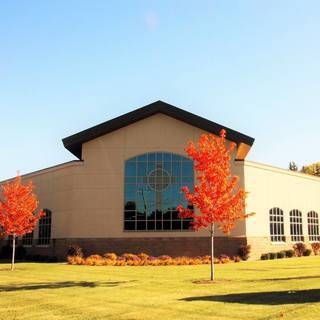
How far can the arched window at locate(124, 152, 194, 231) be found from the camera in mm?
37188

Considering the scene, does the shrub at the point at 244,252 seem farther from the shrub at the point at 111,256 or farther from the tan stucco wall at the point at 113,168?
the shrub at the point at 111,256

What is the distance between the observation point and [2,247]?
45219 millimetres

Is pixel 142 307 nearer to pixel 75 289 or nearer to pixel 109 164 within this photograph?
pixel 75 289

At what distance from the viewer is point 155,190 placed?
1474 inches

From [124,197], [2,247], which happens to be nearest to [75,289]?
[124,197]

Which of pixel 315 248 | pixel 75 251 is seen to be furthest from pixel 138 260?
pixel 315 248

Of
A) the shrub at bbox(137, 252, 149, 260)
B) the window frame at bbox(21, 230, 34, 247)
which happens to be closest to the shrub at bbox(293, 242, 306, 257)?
the shrub at bbox(137, 252, 149, 260)

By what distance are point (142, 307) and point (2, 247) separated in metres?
35.4

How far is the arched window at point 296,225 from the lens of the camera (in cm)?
4313

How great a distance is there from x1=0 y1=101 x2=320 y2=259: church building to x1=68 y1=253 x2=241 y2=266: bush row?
1853 millimetres

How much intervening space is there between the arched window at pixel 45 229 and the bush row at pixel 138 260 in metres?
6.18

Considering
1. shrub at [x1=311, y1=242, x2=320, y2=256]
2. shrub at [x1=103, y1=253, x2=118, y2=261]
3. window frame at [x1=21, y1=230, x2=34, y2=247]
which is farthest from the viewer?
shrub at [x1=311, y1=242, x2=320, y2=256]

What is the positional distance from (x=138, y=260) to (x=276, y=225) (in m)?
14.1

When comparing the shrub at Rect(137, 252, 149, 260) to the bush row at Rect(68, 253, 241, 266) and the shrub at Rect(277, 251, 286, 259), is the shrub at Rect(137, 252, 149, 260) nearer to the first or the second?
the bush row at Rect(68, 253, 241, 266)
